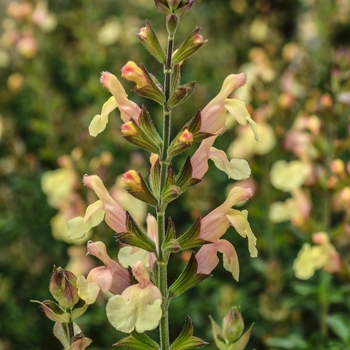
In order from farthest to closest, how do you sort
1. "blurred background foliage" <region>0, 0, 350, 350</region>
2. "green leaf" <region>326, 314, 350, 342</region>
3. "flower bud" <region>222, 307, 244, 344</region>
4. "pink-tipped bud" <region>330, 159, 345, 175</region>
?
"blurred background foliage" <region>0, 0, 350, 350</region>
"pink-tipped bud" <region>330, 159, 345, 175</region>
"green leaf" <region>326, 314, 350, 342</region>
"flower bud" <region>222, 307, 244, 344</region>

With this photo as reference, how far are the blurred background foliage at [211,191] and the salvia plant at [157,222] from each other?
814 mm

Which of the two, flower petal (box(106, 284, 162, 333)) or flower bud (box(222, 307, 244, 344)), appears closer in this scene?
flower petal (box(106, 284, 162, 333))

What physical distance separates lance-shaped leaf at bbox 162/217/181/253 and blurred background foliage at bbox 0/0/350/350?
0.88m

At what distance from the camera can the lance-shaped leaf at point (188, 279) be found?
3.44 feet

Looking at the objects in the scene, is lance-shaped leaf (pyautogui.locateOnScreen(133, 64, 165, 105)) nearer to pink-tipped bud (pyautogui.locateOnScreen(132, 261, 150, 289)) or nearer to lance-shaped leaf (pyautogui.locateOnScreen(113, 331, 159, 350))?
pink-tipped bud (pyautogui.locateOnScreen(132, 261, 150, 289))

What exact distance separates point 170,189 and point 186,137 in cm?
9

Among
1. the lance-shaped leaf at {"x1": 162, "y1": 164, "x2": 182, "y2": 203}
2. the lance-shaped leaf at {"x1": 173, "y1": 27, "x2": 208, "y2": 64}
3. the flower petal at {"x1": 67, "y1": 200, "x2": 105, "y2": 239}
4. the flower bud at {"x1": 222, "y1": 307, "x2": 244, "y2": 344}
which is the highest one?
the lance-shaped leaf at {"x1": 173, "y1": 27, "x2": 208, "y2": 64}

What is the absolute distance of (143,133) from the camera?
3.36 feet

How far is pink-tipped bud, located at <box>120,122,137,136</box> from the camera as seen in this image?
1.01m

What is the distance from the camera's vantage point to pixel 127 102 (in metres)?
1.10

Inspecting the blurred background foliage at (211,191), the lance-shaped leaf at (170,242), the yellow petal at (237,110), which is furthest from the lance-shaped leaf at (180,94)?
the blurred background foliage at (211,191)

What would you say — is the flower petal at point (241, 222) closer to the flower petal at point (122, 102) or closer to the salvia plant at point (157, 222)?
the salvia plant at point (157, 222)

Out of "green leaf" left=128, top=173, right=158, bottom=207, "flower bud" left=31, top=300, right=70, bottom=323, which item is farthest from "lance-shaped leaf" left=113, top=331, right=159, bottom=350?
"green leaf" left=128, top=173, right=158, bottom=207

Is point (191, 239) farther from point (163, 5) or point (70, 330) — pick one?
point (163, 5)
